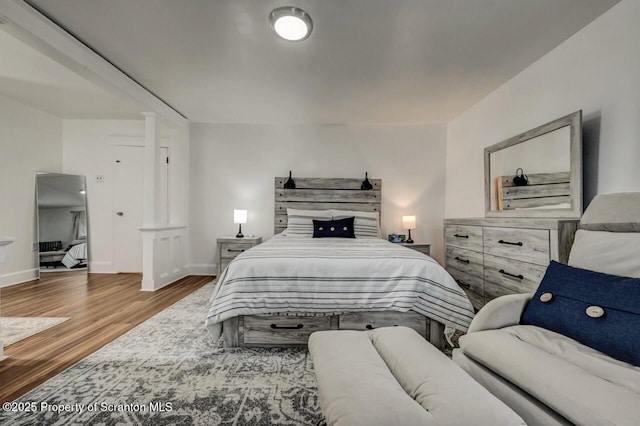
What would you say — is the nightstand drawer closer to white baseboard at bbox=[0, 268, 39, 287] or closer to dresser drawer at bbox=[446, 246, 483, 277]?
dresser drawer at bbox=[446, 246, 483, 277]

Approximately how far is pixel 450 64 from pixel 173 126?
3.74 metres

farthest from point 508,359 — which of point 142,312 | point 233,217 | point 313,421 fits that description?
point 233,217

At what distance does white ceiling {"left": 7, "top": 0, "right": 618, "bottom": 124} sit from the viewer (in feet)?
6.33

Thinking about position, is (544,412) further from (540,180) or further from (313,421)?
(540,180)

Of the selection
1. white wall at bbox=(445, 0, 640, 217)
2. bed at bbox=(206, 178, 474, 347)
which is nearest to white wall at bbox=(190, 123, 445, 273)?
white wall at bbox=(445, 0, 640, 217)

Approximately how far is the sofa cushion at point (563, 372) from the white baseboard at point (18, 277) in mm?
5330

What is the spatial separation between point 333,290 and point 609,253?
148 cm

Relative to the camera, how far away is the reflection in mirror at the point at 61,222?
4121mm

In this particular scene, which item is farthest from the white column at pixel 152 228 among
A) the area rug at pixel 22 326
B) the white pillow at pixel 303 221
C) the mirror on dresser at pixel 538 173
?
the mirror on dresser at pixel 538 173

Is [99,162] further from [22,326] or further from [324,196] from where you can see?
[324,196]

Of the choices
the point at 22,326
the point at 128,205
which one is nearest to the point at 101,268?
the point at 128,205

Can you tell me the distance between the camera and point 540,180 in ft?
7.79

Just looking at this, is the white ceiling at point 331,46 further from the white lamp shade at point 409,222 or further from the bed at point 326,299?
the bed at point 326,299

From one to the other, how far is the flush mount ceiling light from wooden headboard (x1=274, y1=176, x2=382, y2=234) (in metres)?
2.35
